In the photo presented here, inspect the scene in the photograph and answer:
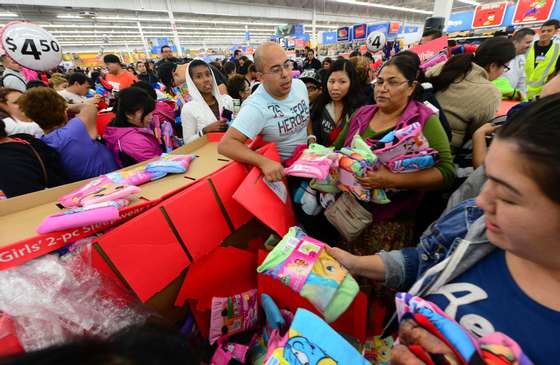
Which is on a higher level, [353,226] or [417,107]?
[417,107]

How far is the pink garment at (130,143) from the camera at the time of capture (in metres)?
Result: 1.81

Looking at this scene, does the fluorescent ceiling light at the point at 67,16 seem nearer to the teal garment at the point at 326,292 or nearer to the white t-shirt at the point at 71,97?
the white t-shirt at the point at 71,97

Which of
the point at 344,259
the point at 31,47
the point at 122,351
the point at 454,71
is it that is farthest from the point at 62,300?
the point at 31,47

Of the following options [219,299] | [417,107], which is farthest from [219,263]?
[417,107]

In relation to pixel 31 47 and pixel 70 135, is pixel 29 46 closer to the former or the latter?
pixel 31 47

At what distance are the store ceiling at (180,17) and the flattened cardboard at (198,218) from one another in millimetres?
13264

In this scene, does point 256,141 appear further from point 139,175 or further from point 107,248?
point 107,248

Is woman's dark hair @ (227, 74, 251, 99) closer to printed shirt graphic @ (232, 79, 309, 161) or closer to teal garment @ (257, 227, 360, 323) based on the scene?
printed shirt graphic @ (232, 79, 309, 161)

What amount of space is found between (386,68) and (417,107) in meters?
0.30

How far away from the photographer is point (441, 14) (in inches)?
312

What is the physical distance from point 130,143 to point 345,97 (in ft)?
6.12

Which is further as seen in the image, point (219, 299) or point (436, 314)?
point (219, 299)

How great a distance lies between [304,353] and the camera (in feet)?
2.35

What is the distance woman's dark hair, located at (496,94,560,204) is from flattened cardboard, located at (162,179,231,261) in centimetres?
111
